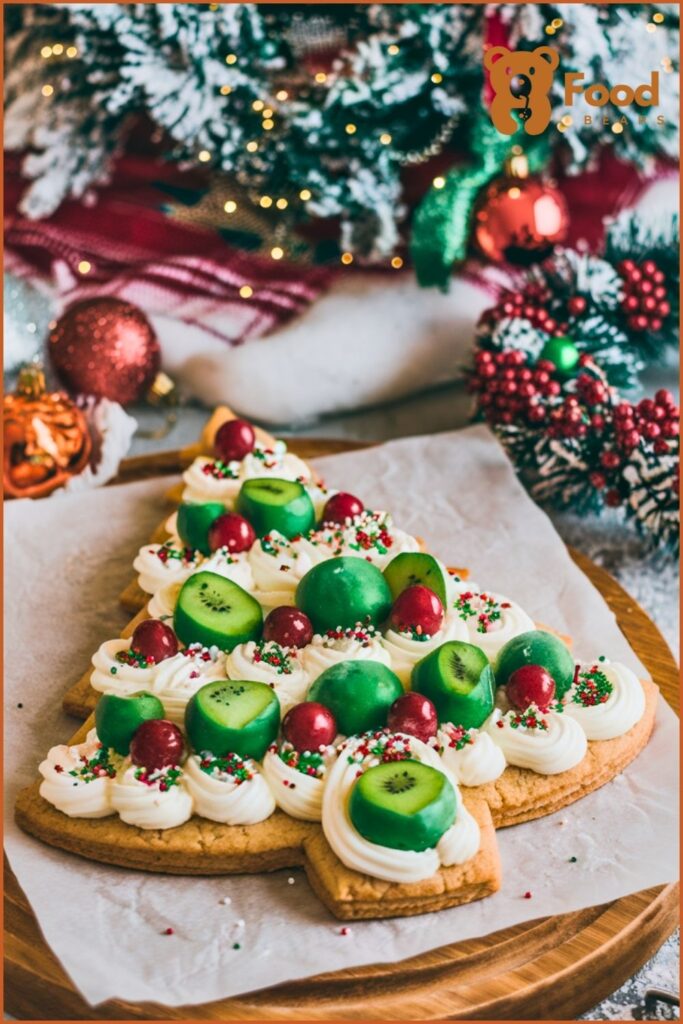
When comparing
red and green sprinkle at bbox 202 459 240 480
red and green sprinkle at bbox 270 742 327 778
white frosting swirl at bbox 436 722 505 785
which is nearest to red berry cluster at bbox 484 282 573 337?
red and green sprinkle at bbox 202 459 240 480

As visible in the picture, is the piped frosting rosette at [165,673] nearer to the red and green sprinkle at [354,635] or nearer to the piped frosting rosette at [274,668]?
the piped frosting rosette at [274,668]

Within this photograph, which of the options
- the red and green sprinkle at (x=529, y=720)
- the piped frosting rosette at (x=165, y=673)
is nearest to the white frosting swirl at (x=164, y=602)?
the piped frosting rosette at (x=165, y=673)

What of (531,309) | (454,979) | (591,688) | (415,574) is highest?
(531,309)

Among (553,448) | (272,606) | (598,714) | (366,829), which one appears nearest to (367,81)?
(553,448)

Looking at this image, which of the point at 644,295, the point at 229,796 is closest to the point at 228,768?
the point at 229,796

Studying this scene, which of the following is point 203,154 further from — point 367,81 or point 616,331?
point 616,331

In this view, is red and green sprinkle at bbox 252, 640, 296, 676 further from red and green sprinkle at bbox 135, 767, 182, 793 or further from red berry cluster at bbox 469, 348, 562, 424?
red berry cluster at bbox 469, 348, 562, 424

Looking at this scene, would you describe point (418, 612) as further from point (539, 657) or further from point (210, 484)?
point (210, 484)
